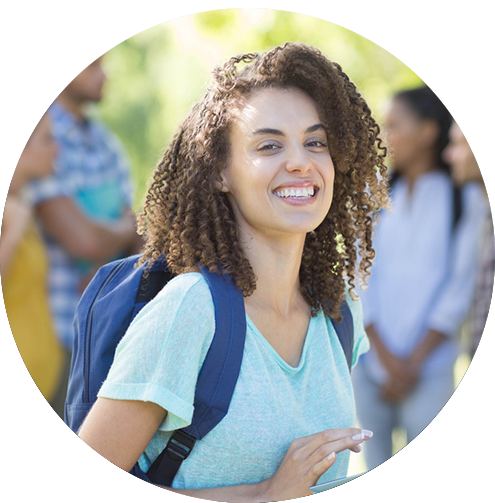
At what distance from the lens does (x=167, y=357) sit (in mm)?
745

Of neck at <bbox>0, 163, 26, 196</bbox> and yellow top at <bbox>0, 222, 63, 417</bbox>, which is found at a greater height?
neck at <bbox>0, 163, 26, 196</bbox>

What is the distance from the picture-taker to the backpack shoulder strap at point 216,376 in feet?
2.52

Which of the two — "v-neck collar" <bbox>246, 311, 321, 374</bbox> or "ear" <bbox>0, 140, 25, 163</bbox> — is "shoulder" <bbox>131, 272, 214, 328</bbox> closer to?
"v-neck collar" <bbox>246, 311, 321, 374</bbox>

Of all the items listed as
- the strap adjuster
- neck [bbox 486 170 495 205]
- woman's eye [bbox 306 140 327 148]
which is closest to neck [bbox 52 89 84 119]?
woman's eye [bbox 306 140 327 148]

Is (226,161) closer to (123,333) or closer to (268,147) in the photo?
(268,147)

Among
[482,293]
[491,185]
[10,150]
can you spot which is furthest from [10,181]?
[491,185]

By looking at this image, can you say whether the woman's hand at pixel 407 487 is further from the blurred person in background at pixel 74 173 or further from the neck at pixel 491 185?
the neck at pixel 491 185

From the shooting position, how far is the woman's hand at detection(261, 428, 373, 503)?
2.62ft

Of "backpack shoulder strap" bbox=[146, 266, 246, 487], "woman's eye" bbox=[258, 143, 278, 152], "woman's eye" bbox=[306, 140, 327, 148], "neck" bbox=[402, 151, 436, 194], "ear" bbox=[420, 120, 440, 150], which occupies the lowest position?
"backpack shoulder strap" bbox=[146, 266, 246, 487]

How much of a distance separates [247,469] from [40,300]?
15.6 inches

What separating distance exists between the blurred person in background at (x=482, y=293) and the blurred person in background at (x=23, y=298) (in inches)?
29.2

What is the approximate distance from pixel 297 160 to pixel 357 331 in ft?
1.30

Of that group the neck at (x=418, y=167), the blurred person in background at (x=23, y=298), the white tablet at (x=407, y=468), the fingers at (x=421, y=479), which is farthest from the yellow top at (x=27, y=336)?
the neck at (x=418, y=167)

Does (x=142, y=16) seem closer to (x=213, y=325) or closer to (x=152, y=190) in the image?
(x=152, y=190)
